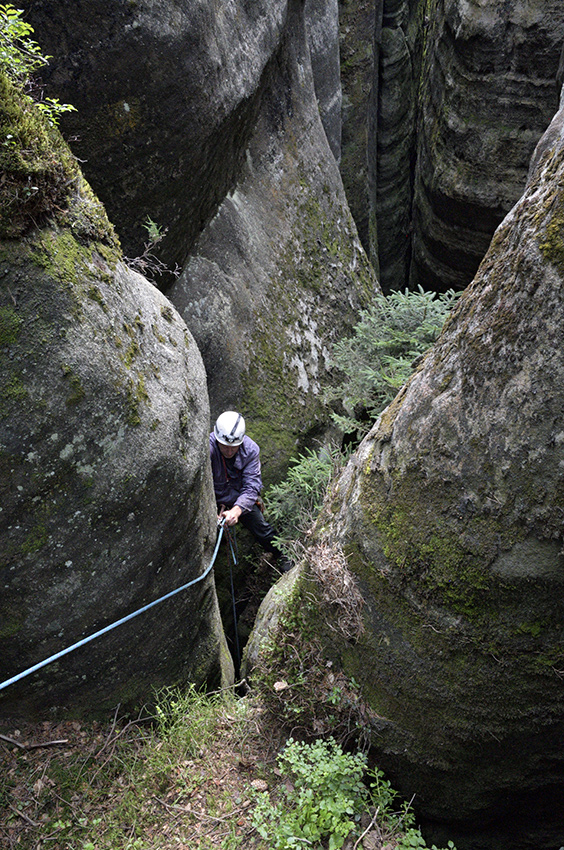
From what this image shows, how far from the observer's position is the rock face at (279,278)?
24.1 feet

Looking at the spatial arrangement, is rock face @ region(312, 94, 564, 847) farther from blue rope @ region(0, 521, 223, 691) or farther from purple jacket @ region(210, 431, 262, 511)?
purple jacket @ region(210, 431, 262, 511)

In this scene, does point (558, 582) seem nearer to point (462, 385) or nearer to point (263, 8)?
point (462, 385)

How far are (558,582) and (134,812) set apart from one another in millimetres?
3063

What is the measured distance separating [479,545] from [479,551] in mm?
35

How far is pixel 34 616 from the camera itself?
3.72m

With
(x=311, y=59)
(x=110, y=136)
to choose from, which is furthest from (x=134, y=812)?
(x=311, y=59)

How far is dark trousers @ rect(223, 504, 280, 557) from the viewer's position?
22.9ft

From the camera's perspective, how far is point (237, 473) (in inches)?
267

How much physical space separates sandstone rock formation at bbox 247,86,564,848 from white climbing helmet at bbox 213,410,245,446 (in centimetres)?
241

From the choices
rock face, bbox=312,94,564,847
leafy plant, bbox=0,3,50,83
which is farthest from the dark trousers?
leafy plant, bbox=0,3,50,83

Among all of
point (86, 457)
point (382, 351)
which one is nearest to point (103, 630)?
point (86, 457)

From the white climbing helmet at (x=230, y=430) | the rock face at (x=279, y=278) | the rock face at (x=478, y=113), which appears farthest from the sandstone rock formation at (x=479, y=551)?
the rock face at (x=478, y=113)

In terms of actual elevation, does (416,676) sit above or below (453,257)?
below

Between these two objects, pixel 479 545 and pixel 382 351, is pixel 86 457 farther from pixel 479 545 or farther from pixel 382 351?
pixel 382 351
